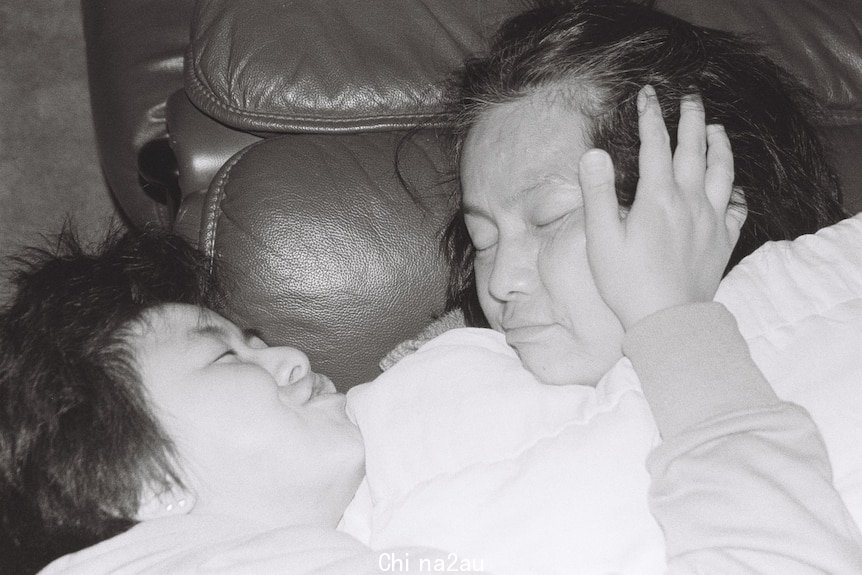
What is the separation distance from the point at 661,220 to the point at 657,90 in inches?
9.3

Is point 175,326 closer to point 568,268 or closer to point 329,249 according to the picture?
point 329,249

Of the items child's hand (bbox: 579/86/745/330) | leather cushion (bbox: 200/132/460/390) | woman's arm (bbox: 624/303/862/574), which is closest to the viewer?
woman's arm (bbox: 624/303/862/574)

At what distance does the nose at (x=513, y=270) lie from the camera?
3.43ft

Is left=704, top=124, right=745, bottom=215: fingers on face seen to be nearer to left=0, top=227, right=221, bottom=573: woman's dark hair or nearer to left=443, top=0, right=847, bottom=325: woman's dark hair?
left=443, top=0, right=847, bottom=325: woman's dark hair

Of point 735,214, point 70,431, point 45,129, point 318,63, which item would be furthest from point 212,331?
point 45,129

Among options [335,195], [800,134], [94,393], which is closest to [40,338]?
[94,393]

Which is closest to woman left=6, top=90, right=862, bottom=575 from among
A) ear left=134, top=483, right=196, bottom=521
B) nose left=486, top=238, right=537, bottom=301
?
ear left=134, top=483, right=196, bottom=521

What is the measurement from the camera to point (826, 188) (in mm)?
1298

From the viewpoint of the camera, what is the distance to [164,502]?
0.98 metres

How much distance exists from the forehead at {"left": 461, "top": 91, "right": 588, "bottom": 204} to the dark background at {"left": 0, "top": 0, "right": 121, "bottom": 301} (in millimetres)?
1292

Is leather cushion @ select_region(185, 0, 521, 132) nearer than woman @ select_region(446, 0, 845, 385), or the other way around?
woman @ select_region(446, 0, 845, 385)

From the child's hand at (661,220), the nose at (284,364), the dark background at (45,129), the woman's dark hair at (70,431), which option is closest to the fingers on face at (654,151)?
the child's hand at (661,220)

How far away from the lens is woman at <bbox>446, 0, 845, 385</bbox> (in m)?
1.04

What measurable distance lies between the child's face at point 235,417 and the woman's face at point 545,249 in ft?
0.88
